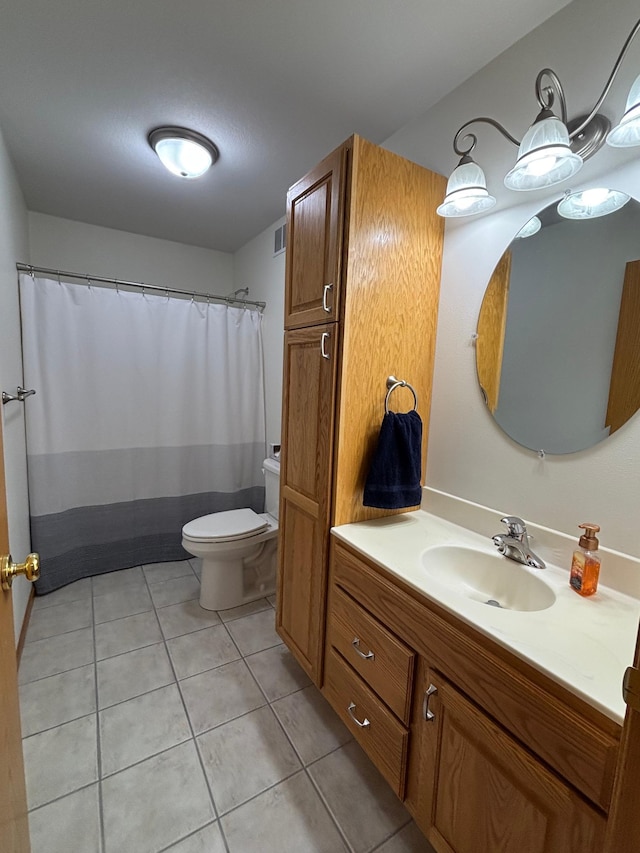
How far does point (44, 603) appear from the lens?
7.03 feet

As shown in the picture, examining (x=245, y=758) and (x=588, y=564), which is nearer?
(x=588, y=564)

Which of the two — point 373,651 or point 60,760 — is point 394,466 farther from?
point 60,760

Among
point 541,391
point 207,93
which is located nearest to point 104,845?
point 541,391

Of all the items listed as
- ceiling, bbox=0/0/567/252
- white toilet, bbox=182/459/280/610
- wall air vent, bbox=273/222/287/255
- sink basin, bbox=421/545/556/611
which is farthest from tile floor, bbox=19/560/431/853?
ceiling, bbox=0/0/567/252

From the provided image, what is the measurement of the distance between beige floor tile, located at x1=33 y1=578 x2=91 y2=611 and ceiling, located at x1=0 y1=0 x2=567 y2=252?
92.5 inches

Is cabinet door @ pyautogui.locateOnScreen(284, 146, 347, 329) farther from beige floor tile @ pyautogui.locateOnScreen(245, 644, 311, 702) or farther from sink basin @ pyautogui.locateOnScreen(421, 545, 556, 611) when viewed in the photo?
beige floor tile @ pyautogui.locateOnScreen(245, 644, 311, 702)

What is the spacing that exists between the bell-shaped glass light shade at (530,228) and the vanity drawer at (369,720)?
1.51 meters

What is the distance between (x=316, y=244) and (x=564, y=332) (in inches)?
34.3

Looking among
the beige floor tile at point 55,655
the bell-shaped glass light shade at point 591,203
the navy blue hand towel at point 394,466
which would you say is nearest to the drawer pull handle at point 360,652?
the navy blue hand towel at point 394,466

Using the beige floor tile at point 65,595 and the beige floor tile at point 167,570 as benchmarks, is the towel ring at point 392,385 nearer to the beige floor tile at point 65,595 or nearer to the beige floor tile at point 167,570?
the beige floor tile at point 167,570

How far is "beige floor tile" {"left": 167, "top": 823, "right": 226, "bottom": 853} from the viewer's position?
1.06 metres

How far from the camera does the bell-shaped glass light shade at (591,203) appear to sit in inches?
39.6

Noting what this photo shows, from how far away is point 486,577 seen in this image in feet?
3.92

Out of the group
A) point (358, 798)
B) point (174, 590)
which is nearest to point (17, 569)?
point (358, 798)
